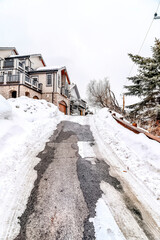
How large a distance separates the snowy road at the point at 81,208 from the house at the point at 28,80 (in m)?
13.1

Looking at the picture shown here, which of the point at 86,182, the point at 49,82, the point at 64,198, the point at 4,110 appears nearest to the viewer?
the point at 64,198

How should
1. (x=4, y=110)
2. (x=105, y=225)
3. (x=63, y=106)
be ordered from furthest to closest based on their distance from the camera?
(x=63, y=106)
(x=4, y=110)
(x=105, y=225)

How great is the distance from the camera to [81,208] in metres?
1.87

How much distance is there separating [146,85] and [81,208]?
12.9 m

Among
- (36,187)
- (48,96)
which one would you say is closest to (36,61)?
(48,96)

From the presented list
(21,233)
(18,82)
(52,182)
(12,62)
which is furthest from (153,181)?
(12,62)

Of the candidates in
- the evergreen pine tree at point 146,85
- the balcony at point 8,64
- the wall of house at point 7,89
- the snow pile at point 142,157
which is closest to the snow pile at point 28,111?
the wall of house at point 7,89

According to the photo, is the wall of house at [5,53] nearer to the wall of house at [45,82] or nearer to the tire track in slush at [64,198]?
the wall of house at [45,82]

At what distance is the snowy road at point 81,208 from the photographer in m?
1.50

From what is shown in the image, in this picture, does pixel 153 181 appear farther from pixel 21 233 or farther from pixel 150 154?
pixel 21 233

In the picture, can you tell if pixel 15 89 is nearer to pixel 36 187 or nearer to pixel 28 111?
pixel 28 111

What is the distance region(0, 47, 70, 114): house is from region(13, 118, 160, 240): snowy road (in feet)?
43.1

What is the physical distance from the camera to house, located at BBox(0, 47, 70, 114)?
13.6 metres

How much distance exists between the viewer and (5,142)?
145 inches
